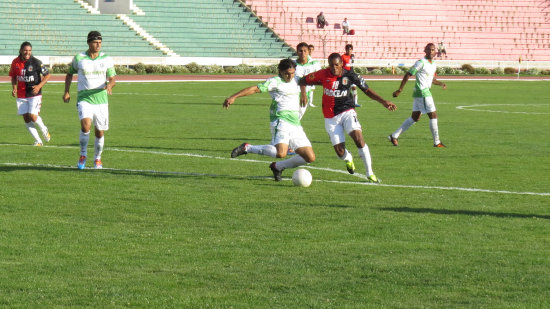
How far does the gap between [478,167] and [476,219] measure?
5813 millimetres

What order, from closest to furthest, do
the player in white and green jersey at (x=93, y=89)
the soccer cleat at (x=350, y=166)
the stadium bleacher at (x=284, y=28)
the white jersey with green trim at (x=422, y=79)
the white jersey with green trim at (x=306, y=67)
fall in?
→ the soccer cleat at (x=350, y=166)
the player in white and green jersey at (x=93, y=89)
the white jersey with green trim at (x=306, y=67)
the white jersey with green trim at (x=422, y=79)
the stadium bleacher at (x=284, y=28)

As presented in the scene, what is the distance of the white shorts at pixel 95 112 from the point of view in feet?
52.0

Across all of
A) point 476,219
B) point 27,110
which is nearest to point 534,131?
point 27,110

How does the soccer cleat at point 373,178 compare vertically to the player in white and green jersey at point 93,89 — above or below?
below

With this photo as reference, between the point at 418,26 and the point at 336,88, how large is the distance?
63.5m

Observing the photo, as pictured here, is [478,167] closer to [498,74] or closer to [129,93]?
[129,93]

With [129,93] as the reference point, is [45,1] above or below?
above

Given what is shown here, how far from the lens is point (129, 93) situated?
133 ft

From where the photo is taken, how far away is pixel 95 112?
15945 millimetres

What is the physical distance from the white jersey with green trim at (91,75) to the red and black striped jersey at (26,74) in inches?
177

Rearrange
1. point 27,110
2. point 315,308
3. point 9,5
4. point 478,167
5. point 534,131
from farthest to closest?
point 9,5 < point 534,131 < point 27,110 < point 478,167 < point 315,308

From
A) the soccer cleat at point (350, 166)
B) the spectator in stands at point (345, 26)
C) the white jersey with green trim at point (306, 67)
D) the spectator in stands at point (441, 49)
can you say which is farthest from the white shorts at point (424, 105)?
the spectator in stands at point (441, 49)

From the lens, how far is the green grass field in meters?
7.79

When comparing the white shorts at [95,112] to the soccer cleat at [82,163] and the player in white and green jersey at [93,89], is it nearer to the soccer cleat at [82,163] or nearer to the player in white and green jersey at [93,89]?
the player in white and green jersey at [93,89]
